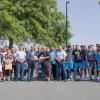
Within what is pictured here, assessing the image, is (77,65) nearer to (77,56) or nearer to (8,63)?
(77,56)

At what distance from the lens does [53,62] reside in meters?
22.4

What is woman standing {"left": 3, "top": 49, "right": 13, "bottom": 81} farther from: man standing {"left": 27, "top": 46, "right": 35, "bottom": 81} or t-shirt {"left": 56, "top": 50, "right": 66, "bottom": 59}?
t-shirt {"left": 56, "top": 50, "right": 66, "bottom": 59}

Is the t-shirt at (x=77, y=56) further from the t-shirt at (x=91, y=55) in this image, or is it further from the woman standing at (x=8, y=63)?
the woman standing at (x=8, y=63)

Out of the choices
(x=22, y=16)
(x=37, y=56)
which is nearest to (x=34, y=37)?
(x=22, y=16)

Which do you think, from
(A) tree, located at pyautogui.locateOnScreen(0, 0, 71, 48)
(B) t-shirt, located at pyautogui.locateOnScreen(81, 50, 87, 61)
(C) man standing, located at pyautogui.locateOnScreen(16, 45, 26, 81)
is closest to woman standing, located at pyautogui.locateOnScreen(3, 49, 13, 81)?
(C) man standing, located at pyautogui.locateOnScreen(16, 45, 26, 81)

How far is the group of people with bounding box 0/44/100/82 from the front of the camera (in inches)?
867

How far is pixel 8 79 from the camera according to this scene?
2183 cm
